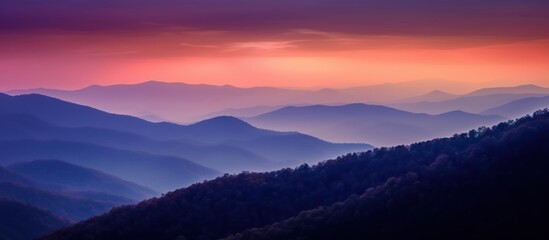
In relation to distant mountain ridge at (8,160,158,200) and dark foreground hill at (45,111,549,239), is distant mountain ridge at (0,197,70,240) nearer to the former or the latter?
dark foreground hill at (45,111,549,239)

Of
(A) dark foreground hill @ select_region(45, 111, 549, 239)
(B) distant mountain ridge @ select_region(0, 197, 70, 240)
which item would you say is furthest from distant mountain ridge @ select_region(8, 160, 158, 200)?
(A) dark foreground hill @ select_region(45, 111, 549, 239)

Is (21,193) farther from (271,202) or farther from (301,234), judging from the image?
(301,234)

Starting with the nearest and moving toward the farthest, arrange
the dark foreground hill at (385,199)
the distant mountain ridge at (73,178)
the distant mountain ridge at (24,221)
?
the dark foreground hill at (385,199)
the distant mountain ridge at (24,221)
the distant mountain ridge at (73,178)

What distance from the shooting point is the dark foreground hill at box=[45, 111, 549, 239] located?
1212 inches

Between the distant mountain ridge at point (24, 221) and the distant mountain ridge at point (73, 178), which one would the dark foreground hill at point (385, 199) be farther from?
the distant mountain ridge at point (73, 178)

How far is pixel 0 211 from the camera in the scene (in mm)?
97500

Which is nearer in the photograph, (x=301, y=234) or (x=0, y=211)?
(x=301, y=234)

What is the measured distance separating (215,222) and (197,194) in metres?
3.87

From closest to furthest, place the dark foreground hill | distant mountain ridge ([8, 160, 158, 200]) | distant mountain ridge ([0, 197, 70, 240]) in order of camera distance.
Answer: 1. the dark foreground hill
2. distant mountain ridge ([0, 197, 70, 240])
3. distant mountain ridge ([8, 160, 158, 200])

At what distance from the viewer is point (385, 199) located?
114 ft

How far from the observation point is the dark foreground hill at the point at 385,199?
101ft

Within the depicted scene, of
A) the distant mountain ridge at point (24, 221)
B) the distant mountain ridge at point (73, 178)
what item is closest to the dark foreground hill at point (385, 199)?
the distant mountain ridge at point (24, 221)

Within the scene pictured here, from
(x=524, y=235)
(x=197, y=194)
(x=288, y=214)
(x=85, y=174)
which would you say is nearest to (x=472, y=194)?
(x=524, y=235)

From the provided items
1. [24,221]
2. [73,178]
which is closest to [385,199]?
[24,221]
